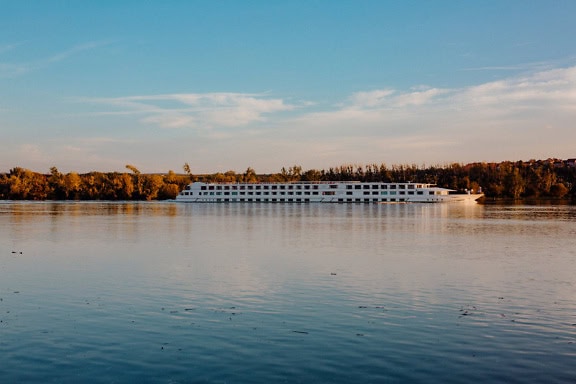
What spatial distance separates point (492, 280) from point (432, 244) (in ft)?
68.8

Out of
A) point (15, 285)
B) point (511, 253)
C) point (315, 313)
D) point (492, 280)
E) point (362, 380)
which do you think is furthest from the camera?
point (511, 253)

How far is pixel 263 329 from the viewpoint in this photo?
19.7 meters

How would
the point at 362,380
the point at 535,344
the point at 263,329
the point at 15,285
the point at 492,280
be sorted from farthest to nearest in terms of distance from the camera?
the point at 492,280 < the point at 15,285 < the point at 263,329 < the point at 535,344 < the point at 362,380

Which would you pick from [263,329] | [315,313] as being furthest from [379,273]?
[263,329]

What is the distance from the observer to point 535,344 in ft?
58.3

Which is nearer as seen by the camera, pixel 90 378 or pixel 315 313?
pixel 90 378

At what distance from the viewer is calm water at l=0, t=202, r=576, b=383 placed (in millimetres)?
15445

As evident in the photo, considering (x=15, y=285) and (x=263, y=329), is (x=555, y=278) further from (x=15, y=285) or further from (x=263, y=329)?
(x=15, y=285)

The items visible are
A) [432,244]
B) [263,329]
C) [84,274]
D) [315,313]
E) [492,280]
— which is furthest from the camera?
[432,244]

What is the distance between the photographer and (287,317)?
70.6 feet

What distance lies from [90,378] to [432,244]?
40.5 meters

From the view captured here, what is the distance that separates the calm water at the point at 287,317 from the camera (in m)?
15.4

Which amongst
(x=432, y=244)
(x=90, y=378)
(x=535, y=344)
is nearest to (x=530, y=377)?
(x=535, y=344)

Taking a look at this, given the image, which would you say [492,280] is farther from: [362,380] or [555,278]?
[362,380]
